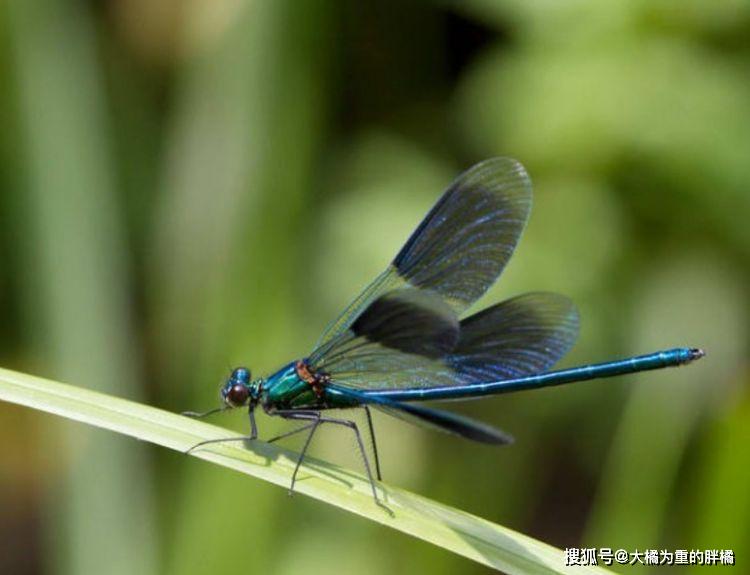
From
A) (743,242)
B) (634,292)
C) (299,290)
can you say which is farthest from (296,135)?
(743,242)

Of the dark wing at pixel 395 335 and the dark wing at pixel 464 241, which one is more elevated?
the dark wing at pixel 464 241

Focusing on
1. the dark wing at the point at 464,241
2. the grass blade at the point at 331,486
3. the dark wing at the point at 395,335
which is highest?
the dark wing at the point at 464,241

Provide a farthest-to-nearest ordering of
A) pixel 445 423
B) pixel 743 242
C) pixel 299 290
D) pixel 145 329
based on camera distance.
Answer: pixel 145 329 < pixel 299 290 < pixel 743 242 < pixel 445 423

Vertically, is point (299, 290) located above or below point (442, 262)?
above

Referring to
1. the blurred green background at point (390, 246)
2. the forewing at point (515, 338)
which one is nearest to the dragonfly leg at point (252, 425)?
the forewing at point (515, 338)

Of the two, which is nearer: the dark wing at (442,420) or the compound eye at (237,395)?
the dark wing at (442,420)

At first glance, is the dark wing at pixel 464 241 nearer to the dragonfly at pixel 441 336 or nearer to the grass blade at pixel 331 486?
the dragonfly at pixel 441 336

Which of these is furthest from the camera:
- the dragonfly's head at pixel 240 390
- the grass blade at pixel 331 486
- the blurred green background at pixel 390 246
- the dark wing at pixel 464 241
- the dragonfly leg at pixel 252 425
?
the blurred green background at pixel 390 246

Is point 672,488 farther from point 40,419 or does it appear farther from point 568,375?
point 40,419
